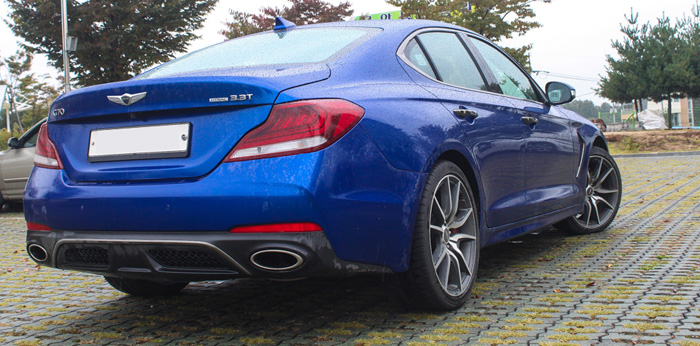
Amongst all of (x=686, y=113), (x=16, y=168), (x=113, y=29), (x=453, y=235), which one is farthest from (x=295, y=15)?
(x=686, y=113)

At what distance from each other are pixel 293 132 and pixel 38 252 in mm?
1357

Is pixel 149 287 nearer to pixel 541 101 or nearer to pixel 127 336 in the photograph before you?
Answer: pixel 127 336

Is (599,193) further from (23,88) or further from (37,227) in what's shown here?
(23,88)

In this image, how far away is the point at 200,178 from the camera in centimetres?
291

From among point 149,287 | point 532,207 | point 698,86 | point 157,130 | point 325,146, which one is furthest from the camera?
point 698,86

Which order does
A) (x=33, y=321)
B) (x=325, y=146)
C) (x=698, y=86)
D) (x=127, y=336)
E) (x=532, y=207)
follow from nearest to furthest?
(x=325, y=146)
(x=127, y=336)
(x=33, y=321)
(x=532, y=207)
(x=698, y=86)

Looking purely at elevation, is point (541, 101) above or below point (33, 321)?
above

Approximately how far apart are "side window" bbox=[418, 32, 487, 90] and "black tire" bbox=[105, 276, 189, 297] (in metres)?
1.98

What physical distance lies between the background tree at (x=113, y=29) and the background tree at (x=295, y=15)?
1719 mm

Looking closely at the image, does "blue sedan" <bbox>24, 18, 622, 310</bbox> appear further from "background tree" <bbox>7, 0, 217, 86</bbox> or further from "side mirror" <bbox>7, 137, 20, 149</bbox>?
"background tree" <bbox>7, 0, 217, 86</bbox>

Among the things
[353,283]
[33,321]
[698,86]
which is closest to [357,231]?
[353,283]

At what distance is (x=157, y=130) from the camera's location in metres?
3.06

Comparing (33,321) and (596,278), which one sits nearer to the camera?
(33,321)

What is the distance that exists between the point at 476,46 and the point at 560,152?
1.09 metres
